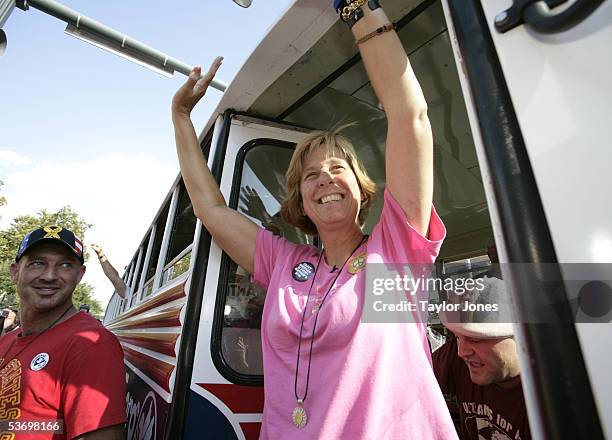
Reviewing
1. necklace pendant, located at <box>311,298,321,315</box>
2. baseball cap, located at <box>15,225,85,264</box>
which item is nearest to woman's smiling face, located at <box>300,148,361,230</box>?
necklace pendant, located at <box>311,298,321,315</box>

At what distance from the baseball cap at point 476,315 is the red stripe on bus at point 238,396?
3.17ft

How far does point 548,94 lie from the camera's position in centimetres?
67

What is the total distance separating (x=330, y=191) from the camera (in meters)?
1.42

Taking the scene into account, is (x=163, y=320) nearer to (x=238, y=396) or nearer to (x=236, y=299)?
(x=236, y=299)

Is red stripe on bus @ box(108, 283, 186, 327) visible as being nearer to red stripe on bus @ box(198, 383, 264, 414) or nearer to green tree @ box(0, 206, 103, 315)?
red stripe on bus @ box(198, 383, 264, 414)

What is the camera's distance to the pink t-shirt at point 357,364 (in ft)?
3.13

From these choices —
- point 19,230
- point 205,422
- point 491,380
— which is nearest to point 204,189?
point 205,422

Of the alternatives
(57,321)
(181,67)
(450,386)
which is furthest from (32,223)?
(450,386)

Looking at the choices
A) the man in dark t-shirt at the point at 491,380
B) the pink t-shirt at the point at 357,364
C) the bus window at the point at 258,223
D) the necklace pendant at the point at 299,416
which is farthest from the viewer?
the bus window at the point at 258,223

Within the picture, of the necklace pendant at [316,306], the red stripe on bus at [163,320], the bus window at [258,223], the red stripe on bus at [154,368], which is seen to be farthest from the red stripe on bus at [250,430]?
the necklace pendant at [316,306]

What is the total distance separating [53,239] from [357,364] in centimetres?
236

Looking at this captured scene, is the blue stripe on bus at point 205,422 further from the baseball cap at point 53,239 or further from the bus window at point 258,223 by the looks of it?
the baseball cap at point 53,239

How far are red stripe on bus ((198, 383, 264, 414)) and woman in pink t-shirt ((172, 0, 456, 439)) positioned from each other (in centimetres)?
48

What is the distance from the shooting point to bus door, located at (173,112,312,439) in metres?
1.57
